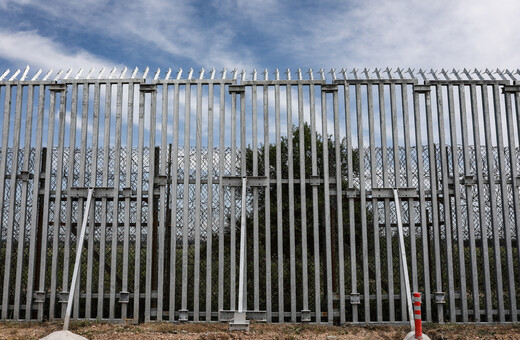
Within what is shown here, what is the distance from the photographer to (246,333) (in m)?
7.63

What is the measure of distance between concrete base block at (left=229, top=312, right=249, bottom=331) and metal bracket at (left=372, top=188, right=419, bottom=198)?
3179 millimetres

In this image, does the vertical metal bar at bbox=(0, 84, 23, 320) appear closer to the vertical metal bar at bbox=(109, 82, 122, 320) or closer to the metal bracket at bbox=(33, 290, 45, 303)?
the metal bracket at bbox=(33, 290, 45, 303)

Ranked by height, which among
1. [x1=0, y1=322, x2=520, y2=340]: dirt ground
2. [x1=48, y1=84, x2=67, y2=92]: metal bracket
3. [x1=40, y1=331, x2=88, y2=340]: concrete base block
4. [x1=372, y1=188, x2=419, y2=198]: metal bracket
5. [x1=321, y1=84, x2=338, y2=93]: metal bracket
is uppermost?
[x1=48, y1=84, x2=67, y2=92]: metal bracket

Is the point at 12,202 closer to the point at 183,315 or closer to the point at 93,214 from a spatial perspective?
the point at 93,214

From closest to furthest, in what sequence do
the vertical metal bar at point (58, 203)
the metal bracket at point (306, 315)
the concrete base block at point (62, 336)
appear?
the concrete base block at point (62, 336)
the metal bracket at point (306, 315)
the vertical metal bar at point (58, 203)

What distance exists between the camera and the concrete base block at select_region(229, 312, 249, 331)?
305 inches

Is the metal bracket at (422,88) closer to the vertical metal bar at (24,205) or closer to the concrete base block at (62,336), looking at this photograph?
the concrete base block at (62,336)

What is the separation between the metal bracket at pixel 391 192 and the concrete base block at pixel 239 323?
318 centimetres


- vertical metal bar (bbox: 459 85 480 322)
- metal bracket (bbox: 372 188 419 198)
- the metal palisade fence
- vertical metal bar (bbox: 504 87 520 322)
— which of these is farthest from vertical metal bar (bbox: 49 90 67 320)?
vertical metal bar (bbox: 504 87 520 322)

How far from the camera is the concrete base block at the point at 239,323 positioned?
25.4 ft

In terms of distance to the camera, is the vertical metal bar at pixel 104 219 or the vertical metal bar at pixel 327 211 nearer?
the vertical metal bar at pixel 327 211

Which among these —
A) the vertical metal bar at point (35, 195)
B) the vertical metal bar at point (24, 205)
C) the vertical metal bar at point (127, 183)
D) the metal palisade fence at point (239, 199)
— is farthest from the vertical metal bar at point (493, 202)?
the vertical metal bar at point (24, 205)

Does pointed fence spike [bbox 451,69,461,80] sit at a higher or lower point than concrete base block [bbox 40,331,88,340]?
higher

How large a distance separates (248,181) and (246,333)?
2631 millimetres
